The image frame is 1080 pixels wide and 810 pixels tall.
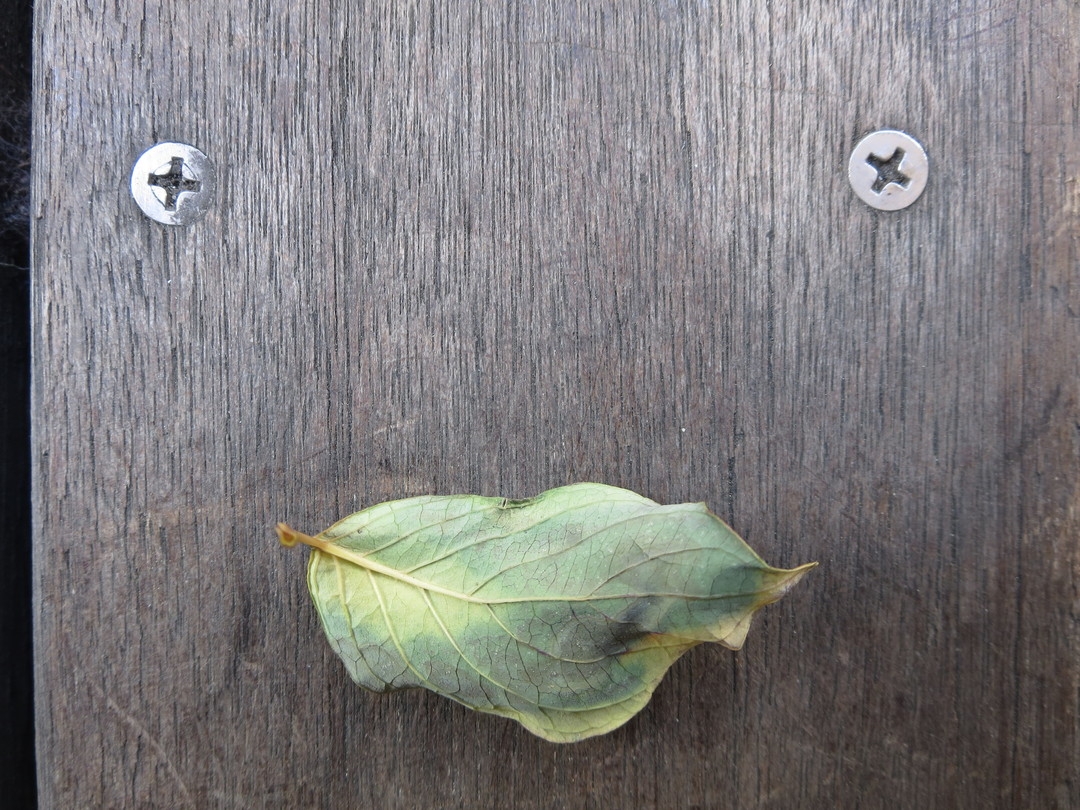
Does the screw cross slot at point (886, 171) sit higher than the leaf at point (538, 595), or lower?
higher

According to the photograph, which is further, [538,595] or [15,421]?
[15,421]

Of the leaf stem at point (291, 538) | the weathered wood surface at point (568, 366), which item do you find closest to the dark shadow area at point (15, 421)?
the weathered wood surface at point (568, 366)

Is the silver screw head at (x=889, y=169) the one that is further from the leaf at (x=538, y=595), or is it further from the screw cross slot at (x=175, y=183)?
the screw cross slot at (x=175, y=183)

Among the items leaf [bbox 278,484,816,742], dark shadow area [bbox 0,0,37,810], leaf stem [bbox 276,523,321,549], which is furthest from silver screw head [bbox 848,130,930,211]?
dark shadow area [bbox 0,0,37,810]

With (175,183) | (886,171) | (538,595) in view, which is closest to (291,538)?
(538,595)

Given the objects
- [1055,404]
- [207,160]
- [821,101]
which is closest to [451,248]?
[207,160]

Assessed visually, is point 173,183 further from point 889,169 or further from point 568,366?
point 889,169

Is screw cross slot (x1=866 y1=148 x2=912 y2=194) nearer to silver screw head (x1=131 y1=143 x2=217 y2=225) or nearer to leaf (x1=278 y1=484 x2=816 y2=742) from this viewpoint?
leaf (x1=278 y1=484 x2=816 y2=742)
